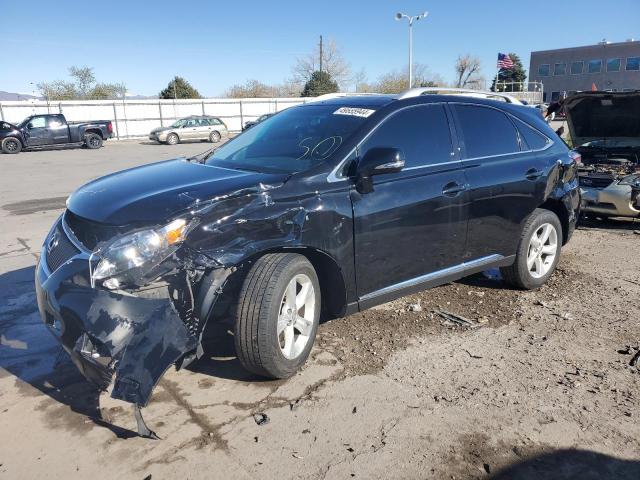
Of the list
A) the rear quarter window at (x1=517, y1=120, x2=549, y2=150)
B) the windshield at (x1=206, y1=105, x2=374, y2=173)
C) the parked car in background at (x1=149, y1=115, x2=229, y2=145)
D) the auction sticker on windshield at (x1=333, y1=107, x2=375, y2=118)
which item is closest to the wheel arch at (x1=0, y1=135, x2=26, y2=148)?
the parked car in background at (x1=149, y1=115, x2=229, y2=145)

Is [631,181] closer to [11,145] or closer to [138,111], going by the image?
[11,145]

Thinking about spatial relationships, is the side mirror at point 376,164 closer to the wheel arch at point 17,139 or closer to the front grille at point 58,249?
the front grille at point 58,249

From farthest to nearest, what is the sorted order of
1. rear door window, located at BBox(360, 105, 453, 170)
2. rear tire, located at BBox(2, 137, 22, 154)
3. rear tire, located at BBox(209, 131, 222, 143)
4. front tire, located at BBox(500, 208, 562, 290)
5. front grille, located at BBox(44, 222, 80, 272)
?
rear tire, located at BBox(209, 131, 222, 143) < rear tire, located at BBox(2, 137, 22, 154) < front tire, located at BBox(500, 208, 562, 290) < rear door window, located at BBox(360, 105, 453, 170) < front grille, located at BBox(44, 222, 80, 272)

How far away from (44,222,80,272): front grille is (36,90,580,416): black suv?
0.01 m

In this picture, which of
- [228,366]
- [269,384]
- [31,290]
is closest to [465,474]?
[269,384]

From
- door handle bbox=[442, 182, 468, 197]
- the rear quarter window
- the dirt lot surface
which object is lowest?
the dirt lot surface

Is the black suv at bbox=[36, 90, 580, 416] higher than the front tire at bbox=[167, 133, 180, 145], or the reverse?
the front tire at bbox=[167, 133, 180, 145]

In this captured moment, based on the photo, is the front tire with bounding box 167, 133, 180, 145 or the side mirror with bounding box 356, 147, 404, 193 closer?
the side mirror with bounding box 356, 147, 404, 193

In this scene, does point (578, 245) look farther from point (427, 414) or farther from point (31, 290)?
point (31, 290)

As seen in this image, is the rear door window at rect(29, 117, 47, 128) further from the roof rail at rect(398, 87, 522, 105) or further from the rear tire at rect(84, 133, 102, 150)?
the roof rail at rect(398, 87, 522, 105)

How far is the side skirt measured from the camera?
3.80 m

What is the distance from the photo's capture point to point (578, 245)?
689 centimetres

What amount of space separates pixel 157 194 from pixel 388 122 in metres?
1.78

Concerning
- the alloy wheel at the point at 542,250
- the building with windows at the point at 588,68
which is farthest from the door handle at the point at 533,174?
the building with windows at the point at 588,68
